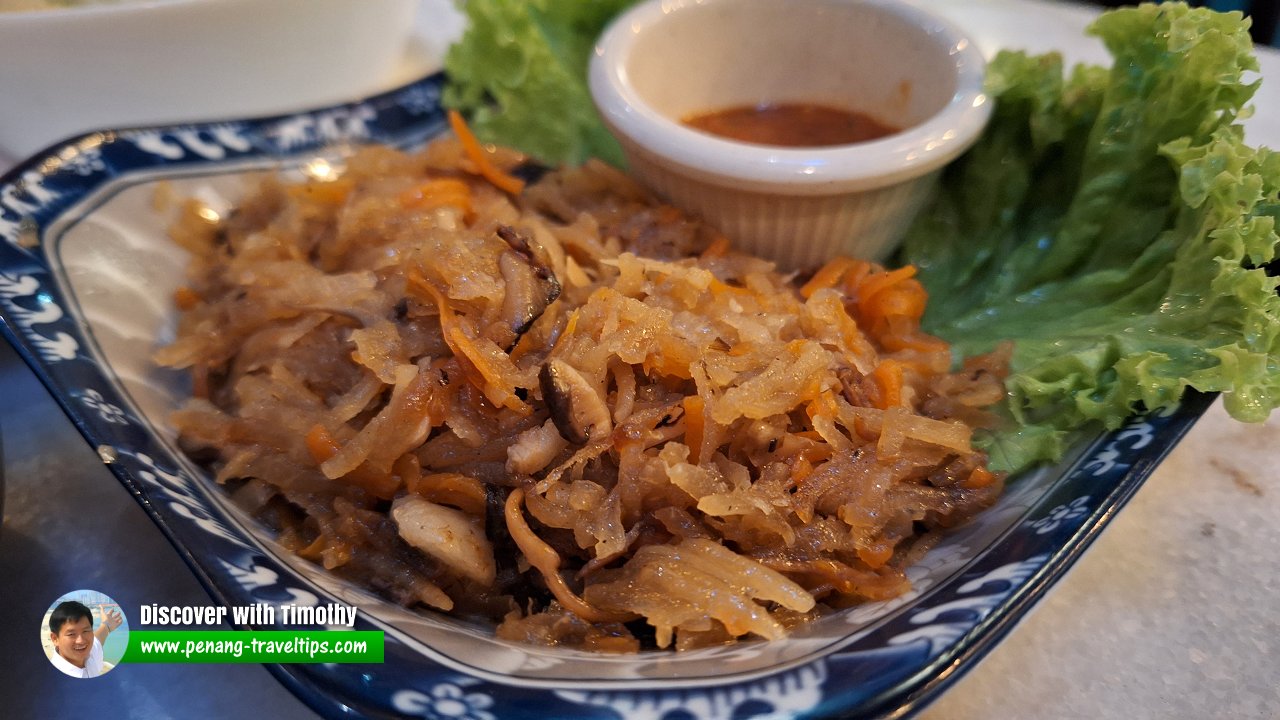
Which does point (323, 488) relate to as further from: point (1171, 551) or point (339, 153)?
point (1171, 551)

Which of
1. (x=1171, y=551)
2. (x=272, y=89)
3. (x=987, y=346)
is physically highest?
(x=272, y=89)

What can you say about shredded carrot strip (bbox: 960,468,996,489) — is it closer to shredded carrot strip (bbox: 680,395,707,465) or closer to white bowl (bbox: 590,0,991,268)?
shredded carrot strip (bbox: 680,395,707,465)

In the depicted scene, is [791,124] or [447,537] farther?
[791,124]

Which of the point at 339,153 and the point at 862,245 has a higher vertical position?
the point at 339,153

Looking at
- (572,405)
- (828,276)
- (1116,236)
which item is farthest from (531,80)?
(1116,236)

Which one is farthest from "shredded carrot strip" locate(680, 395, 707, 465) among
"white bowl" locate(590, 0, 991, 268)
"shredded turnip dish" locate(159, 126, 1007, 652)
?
"white bowl" locate(590, 0, 991, 268)

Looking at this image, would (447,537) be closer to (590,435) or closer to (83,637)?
(590,435)

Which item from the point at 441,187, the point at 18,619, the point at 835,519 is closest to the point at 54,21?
the point at 441,187
